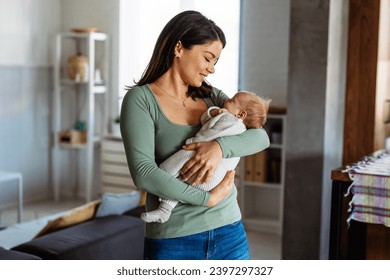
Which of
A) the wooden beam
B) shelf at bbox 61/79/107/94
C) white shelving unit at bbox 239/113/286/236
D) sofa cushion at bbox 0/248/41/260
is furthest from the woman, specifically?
shelf at bbox 61/79/107/94

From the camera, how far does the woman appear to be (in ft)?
3.98

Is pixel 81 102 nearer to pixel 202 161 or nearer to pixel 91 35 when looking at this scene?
pixel 91 35

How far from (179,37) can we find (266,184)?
3.02m

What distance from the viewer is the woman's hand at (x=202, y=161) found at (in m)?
1.24

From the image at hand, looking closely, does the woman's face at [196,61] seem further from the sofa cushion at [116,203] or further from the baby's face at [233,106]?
the sofa cushion at [116,203]

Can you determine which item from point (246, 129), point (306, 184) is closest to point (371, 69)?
point (306, 184)

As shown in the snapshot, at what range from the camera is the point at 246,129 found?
139 centimetres

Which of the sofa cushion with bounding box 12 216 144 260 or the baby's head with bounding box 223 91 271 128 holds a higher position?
the baby's head with bounding box 223 91 271 128

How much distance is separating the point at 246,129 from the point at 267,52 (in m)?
3.00

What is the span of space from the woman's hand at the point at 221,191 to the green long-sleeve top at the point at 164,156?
0.01 m

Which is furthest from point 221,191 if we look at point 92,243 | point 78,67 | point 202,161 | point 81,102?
point 81,102

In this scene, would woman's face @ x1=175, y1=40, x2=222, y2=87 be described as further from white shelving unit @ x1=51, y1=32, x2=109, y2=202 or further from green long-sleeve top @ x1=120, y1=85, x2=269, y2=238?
white shelving unit @ x1=51, y1=32, x2=109, y2=202

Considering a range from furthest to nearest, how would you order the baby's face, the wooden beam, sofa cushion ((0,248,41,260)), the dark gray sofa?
the wooden beam
the dark gray sofa
sofa cushion ((0,248,41,260))
the baby's face

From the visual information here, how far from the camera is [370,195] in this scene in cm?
246
